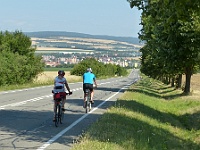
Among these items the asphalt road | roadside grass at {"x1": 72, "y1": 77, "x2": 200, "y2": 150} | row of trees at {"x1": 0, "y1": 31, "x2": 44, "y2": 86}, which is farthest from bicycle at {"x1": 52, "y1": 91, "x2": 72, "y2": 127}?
row of trees at {"x1": 0, "y1": 31, "x2": 44, "y2": 86}

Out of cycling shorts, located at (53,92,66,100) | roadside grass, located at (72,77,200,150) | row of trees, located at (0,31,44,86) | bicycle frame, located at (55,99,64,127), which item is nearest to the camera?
roadside grass, located at (72,77,200,150)

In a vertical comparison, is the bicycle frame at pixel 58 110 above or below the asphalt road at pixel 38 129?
above

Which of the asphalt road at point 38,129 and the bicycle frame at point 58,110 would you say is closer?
the asphalt road at point 38,129

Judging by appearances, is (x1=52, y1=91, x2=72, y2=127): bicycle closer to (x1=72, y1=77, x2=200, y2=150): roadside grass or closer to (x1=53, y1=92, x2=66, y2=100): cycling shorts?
(x1=53, y1=92, x2=66, y2=100): cycling shorts

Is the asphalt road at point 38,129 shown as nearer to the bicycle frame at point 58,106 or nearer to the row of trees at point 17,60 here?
the bicycle frame at point 58,106

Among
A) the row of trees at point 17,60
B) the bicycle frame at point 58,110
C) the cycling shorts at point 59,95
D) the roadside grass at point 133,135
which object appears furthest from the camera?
the row of trees at point 17,60

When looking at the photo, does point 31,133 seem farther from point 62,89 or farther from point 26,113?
point 26,113

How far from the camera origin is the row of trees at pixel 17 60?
44275 mm

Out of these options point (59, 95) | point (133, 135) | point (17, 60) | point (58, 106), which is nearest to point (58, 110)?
point (58, 106)

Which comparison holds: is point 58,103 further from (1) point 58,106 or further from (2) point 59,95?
(2) point 59,95

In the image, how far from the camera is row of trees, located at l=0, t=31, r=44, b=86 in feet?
145

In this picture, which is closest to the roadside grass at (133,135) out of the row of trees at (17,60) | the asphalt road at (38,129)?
the asphalt road at (38,129)

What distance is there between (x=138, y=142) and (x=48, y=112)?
797 cm

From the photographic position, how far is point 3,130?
13.1m
